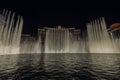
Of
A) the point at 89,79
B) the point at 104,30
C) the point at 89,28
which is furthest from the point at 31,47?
the point at 89,79

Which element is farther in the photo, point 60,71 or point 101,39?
point 101,39

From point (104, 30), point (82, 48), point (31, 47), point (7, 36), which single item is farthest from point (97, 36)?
point (31, 47)

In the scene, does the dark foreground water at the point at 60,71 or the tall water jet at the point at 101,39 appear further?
the tall water jet at the point at 101,39

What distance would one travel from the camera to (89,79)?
15.6 m

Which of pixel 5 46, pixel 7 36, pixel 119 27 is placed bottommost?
pixel 5 46

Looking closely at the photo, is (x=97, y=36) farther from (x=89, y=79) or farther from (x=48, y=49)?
(x=89, y=79)

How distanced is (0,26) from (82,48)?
12387 cm

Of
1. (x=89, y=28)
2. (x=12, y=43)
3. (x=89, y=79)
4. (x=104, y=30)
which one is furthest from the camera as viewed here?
(x=89, y=28)

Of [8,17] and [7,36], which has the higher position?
[8,17]

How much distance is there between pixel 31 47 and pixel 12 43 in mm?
99516

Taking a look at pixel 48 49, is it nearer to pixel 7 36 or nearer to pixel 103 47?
pixel 103 47

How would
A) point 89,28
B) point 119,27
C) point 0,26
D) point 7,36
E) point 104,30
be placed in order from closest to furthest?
point 0,26 < point 7,36 < point 104,30 < point 89,28 < point 119,27

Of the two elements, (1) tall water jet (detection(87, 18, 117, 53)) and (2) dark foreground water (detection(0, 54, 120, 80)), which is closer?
(2) dark foreground water (detection(0, 54, 120, 80))

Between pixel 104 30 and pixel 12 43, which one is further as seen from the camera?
pixel 104 30
